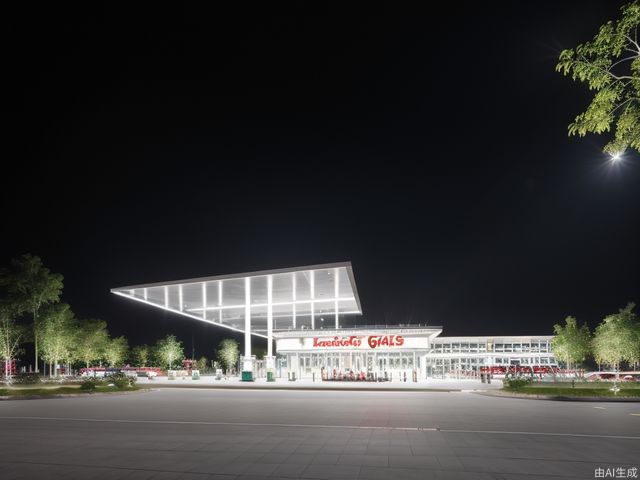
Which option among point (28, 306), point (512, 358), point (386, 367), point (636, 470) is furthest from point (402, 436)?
point (512, 358)

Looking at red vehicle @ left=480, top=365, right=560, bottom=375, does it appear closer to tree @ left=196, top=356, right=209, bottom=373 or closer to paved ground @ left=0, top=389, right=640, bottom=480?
paved ground @ left=0, top=389, right=640, bottom=480

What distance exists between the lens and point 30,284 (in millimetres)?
47000

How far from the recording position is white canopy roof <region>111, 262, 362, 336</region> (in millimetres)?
32969

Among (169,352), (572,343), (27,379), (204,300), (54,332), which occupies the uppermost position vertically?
(204,300)

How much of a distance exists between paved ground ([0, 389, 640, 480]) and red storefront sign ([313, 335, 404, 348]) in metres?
24.4

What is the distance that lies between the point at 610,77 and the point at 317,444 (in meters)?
9.27

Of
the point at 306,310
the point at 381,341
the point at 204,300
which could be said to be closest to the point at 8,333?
the point at 204,300

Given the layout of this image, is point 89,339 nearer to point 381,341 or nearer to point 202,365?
point 202,365

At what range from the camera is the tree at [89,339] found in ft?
190

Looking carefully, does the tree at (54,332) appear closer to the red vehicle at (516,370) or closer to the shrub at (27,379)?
the shrub at (27,379)

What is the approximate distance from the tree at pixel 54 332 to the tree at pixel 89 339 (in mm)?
6374

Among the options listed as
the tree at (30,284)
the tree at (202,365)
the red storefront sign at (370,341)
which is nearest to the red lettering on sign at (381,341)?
the red storefront sign at (370,341)

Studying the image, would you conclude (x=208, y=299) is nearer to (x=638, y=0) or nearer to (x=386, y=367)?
(x=386, y=367)

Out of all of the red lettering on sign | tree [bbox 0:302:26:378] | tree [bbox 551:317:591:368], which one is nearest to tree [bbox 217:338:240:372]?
tree [bbox 0:302:26:378]
